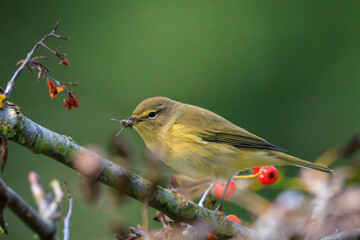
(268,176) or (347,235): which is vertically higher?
(347,235)

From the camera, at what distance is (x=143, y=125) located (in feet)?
11.1

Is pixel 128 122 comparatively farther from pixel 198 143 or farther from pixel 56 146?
pixel 56 146

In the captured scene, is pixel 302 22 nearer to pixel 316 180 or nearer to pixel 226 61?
pixel 226 61

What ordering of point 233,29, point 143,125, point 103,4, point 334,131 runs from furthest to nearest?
point 103,4 → point 233,29 → point 334,131 → point 143,125

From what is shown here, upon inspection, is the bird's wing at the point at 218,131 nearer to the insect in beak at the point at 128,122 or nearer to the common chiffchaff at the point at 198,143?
the common chiffchaff at the point at 198,143

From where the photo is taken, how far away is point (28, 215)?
38.5 inches

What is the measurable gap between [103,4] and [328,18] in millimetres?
4101

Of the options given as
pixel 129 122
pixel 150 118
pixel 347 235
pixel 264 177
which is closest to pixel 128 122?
pixel 129 122

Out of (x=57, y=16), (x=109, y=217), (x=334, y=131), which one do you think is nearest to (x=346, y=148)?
(x=109, y=217)

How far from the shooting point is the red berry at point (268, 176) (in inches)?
108

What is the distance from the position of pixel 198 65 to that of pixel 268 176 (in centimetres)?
516

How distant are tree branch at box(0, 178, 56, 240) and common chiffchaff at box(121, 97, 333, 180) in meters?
2.08

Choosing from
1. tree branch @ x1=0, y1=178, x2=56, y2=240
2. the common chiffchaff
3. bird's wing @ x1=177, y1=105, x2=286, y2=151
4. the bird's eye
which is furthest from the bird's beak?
tree branch @ x1=0, y1=178, x2=56, y2=240

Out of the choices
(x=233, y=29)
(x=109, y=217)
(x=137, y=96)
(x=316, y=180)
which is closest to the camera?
(x=109, y=217)
